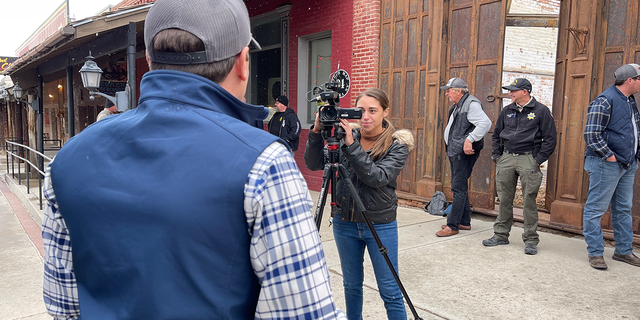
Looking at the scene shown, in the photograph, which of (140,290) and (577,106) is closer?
(140,290)

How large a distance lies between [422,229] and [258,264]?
551cm

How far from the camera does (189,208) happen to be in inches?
33.2

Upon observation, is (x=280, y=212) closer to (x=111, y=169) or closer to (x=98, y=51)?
(x=111, y=169)

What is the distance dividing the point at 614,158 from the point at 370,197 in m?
3.03

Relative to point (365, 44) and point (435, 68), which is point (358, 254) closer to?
point (435, 68)

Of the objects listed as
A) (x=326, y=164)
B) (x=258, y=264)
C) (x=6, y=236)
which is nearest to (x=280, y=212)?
(x=258, y=264)

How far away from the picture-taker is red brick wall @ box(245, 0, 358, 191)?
333 inches

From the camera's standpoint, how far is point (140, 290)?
0.88m


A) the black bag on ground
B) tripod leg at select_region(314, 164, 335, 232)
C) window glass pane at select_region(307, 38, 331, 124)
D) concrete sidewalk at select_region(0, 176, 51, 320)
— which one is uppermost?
window glass pane at select_region(307, 38, 331, 124)

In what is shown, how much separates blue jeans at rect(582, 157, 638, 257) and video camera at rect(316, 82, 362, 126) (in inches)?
124

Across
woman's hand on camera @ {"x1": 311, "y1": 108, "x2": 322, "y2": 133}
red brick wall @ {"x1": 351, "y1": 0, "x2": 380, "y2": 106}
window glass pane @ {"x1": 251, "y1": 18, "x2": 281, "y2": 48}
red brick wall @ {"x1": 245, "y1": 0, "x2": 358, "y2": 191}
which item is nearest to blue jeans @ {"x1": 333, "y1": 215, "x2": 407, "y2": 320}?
woman's hand on camera @ {"x1": 311, "y1": 108, "x2": 322, "y2": 133}

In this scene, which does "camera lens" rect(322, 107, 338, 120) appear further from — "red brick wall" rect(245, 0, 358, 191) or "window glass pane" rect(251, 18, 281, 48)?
"window glass pane" rect(251, 18, 281, 48)

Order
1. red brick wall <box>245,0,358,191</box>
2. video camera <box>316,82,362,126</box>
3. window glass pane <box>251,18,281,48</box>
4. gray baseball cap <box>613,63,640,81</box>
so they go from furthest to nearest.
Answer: window glass pane <box>251,18,281,48</box>
red brick wall <box>245,0,358,191</box>
gray baseball cap <box>613,63,640,81</box>
video camera <box>316,82,362,126</box>

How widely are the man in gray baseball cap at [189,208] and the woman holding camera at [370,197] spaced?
1829 mm
